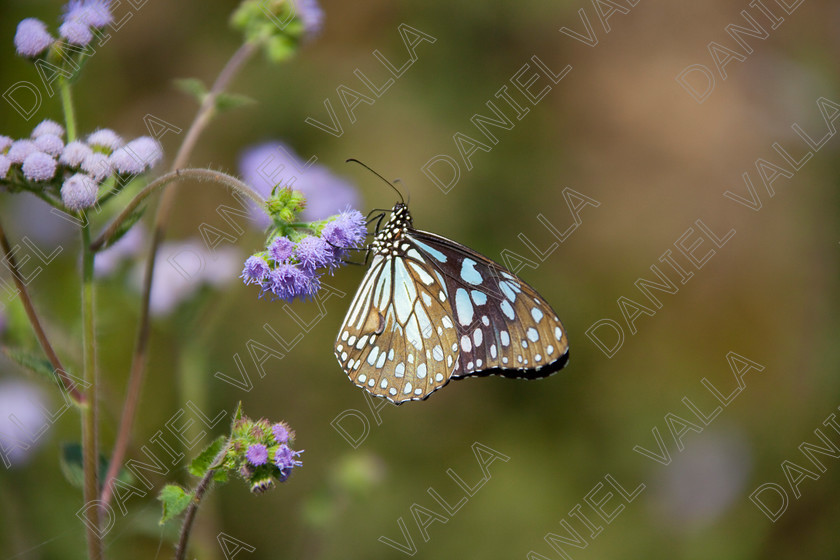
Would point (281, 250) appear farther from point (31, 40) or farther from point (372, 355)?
point (31, 40)

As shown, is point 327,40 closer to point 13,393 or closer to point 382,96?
point 382,96

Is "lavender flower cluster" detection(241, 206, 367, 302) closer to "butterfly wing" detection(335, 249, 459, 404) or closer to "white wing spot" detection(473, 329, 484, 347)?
"butterfly wing" detection(335, 249, 459, 404)

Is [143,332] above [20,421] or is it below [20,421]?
above

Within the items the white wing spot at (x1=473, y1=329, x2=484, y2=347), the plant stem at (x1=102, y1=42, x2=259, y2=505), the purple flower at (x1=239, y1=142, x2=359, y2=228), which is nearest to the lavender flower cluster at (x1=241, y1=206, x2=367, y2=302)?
the plant stem at (x1=102, y1=42, x2=259, y2=505)

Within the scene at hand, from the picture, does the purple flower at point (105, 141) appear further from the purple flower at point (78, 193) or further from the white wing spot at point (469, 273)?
the white wing spot at point (469, 273)

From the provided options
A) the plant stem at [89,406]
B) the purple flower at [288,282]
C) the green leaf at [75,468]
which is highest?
the purple flower at [288,282]

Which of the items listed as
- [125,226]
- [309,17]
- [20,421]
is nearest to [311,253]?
[125,226]

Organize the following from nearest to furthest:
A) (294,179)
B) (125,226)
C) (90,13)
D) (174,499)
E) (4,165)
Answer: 1. (174,499)
2. (4,165)
3. (125,226)
4. (90,13)
5. (294,179)

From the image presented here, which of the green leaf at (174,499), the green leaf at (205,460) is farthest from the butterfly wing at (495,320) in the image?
the green leaf at (174,499)
